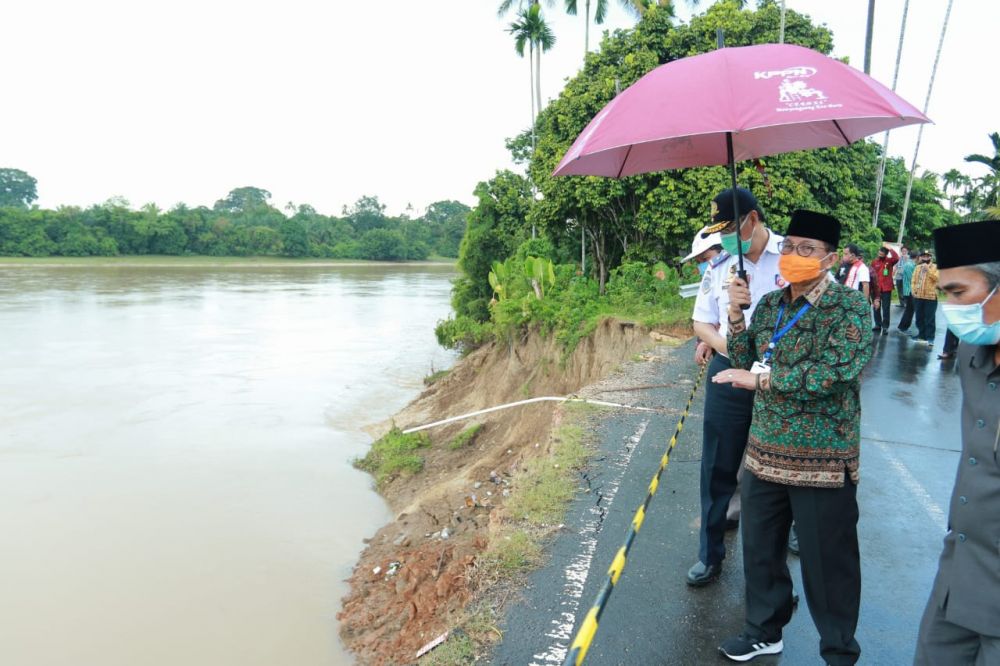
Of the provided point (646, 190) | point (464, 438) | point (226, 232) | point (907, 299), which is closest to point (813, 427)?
point (464, 438)

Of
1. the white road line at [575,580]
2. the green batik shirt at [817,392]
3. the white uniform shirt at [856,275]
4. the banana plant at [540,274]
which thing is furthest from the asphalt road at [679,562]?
the banana plant at [540,274]

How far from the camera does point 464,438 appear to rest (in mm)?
12109

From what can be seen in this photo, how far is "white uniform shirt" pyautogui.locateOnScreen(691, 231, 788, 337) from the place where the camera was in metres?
3.09

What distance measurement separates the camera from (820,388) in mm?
2262

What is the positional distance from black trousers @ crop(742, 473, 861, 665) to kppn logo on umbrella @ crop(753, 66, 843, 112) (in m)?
1.47

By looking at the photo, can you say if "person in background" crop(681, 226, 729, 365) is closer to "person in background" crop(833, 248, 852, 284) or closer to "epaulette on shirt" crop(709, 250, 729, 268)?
"epaulette on shirt" crop(709, 250, 729, 268)

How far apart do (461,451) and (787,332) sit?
32.1 ft

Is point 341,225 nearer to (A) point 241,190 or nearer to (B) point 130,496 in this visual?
(A) point 241,190

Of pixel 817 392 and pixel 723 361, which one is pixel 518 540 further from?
pixel 817 392

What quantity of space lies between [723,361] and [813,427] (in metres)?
0.84

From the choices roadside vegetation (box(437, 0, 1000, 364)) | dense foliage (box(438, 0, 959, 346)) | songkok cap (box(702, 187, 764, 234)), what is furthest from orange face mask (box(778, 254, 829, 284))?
dense foliage (box(438, 0, 959, 346))

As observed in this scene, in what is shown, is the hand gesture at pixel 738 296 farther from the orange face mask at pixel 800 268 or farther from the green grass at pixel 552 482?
the green grass at pixel 552 482

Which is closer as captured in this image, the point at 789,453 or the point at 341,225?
the point at 789,453

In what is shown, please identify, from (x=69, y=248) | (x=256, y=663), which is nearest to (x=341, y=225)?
(x=69, y=248)
